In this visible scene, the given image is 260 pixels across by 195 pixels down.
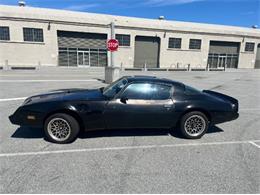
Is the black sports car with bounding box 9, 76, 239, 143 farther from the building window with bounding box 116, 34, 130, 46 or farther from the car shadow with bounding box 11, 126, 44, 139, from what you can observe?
the building window with bounding box 116, 34, 130, 46

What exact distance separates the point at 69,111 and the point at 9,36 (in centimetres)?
2654

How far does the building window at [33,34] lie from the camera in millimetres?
25938

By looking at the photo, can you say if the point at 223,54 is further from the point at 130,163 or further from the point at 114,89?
the point at 130,163

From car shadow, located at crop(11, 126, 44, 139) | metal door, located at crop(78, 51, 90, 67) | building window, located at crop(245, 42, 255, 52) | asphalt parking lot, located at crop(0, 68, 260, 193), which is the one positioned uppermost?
building window, located at crop(245, 42, 255, 52)

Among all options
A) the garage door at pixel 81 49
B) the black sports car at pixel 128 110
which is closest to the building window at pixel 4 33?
the garage door at pixel 81 49

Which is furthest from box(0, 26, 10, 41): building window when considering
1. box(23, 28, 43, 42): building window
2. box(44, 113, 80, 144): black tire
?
box(44, 113, 80, 144): black tire

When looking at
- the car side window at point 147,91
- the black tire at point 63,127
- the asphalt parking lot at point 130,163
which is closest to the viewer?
the asphalt parking lot at point 130,163

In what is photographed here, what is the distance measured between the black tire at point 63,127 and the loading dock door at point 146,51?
2820 cm

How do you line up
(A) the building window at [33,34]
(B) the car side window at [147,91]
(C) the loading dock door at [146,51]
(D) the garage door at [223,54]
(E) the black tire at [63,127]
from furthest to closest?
(D) the garage door at [223,54] < (C) the loading dock door at [146,51] < (A) the building window at [33,34] < (B) the car side window at [147,91] < (E) the black tire at [63,127]

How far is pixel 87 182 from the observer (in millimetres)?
2980

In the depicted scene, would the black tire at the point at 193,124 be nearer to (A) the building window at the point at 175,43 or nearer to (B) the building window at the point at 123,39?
(B) the building window at the point at 123,39

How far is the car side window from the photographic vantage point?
4.54 metres

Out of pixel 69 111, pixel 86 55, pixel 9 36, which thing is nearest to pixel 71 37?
pixel 86 55

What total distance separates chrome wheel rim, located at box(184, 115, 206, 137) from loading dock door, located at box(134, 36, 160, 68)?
1088 inches
